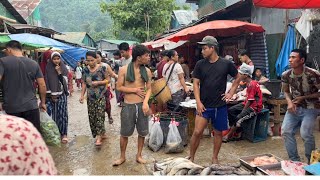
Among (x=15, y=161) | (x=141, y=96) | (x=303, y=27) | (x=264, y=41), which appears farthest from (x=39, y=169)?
(x=264, y=41)

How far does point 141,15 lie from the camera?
2633 centimetres

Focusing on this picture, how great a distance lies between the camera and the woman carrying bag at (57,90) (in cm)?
605

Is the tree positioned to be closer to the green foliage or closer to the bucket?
the bucket

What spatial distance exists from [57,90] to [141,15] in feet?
69.5

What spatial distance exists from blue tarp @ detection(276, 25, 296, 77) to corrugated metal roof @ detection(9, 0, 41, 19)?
21758 mm

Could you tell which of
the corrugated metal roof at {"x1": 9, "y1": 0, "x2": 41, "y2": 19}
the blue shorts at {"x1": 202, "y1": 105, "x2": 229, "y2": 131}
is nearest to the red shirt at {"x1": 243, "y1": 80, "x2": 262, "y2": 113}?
the blue shorts at {"x1": 202, "y1": 105, "x2": 229, "y2": 131}

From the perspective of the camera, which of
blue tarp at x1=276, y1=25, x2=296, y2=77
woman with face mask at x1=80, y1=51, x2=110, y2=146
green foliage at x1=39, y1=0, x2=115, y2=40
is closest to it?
woman with face mask at x1=80, y1=51, x2=110, y2=146

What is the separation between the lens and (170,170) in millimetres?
3820

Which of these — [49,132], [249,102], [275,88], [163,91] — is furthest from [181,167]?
[275,88]

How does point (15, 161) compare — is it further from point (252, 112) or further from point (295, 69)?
point (252, 112)

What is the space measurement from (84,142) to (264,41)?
566 centimetres

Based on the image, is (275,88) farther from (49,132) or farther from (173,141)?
(49,132)

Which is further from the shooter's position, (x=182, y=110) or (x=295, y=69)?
(x=182, y=110)

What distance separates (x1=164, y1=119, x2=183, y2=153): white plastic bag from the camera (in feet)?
17.9
